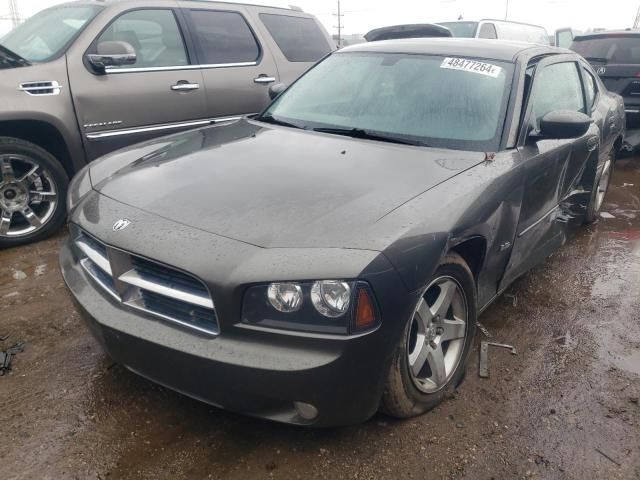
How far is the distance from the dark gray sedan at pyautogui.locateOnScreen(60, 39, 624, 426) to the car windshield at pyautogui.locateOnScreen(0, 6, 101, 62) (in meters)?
1.69

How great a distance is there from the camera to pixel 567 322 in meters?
3.29

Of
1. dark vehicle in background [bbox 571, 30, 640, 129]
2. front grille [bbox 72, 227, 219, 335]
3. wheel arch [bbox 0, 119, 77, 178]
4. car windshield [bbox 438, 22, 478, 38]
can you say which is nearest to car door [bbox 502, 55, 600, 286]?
front grille [bbox 72, 227, 219, 335]

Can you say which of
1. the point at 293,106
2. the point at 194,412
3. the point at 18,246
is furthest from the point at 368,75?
the point at 18,246

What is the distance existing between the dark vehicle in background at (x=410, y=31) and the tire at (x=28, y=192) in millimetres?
4624

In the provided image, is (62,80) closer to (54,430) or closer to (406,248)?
(54,430)

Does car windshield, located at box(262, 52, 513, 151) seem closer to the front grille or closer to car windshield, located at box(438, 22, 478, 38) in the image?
the front grille

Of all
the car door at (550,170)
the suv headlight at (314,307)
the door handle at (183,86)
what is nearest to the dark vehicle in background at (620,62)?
the car door at (550,170)

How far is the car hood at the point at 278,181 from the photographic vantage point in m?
2.05

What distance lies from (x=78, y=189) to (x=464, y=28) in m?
9.83

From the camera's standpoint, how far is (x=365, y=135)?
9.73 feet

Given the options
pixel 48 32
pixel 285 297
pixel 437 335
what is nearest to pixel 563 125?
pixel 437 335

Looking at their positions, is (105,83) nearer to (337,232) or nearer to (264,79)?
(264,79)

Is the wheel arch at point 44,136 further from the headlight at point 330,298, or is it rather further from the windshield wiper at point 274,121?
the headlight at point 330,298

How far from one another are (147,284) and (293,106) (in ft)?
6.00
